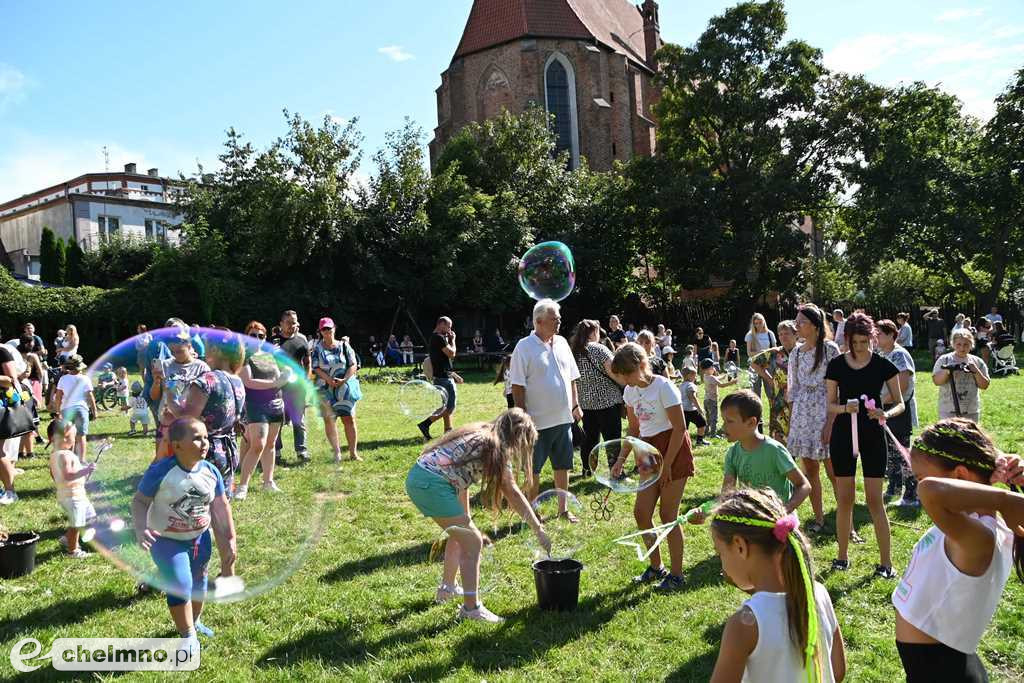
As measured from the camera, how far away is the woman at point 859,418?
5219 millimetres

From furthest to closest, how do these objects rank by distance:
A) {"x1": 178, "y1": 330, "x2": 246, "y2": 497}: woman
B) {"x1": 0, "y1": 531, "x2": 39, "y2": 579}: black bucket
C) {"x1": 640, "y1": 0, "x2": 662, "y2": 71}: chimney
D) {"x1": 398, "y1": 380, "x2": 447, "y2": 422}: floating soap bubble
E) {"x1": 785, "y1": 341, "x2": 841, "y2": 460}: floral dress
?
{"x1": 640, "y1": 0, "x2": 662, "y2": 71}: chimney
{"x1": 398, "y1": 380, "x2": 447, "y2": 422}: floating soap bubble
{"x1": 785, "y1": 341, "x2": 841, "y2": 460}: floral dress
{"x1": 0, "y1": 531, "x2": 39, "y2": 579}: black bucket
{"x1": 178, "y1": 330, "x2": 246, "y2": 497}: woman

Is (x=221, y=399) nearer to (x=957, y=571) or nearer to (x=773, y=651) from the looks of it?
(x=773, y=651)

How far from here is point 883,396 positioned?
5.39m

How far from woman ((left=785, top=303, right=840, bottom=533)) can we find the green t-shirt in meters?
1.47

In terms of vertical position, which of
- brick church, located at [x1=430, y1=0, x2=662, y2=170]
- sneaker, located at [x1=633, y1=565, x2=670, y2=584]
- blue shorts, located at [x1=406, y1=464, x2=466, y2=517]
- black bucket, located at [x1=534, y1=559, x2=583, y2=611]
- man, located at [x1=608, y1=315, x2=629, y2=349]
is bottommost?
sneaker, located at [x1=633, y1=565, x2=670, y2=584]

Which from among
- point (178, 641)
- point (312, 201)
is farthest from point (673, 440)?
point (312, 201)

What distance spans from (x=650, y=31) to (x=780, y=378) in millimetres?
47819

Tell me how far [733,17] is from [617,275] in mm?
11849

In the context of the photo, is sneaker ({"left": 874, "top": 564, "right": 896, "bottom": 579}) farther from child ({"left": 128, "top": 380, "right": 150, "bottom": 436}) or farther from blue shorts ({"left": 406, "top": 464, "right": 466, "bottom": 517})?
child ({"left": 128, "top": 380, "right": 150, "bottom": 436})

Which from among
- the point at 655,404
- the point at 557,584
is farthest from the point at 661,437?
the point at 557,584

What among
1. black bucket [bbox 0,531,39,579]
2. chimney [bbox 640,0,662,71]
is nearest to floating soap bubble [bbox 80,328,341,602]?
black bucket [bbox 0,531,39,579]

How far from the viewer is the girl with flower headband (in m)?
2.55

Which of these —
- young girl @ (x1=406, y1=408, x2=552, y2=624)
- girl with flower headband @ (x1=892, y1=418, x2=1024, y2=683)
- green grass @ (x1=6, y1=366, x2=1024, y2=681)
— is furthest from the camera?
young girl @ (x1=406, y1=408, x2=552, y2=624)

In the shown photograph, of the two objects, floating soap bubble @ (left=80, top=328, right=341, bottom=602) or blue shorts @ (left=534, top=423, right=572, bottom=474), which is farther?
blue shorts @ (left=534, top=423, right=572, bottom=474)
